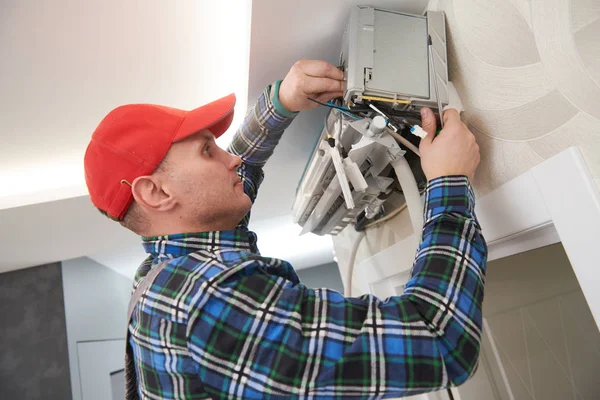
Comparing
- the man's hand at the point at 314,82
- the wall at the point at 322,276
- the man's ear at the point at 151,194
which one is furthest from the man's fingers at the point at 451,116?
the wall at the point at 322,276

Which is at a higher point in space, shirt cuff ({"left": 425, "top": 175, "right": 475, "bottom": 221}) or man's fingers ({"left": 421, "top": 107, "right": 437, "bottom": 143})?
man's fingers ({"left": 421, "top": 107, "right": 437, "bottom": 143})

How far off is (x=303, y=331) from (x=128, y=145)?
0.47m

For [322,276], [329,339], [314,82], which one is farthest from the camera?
[322,276]

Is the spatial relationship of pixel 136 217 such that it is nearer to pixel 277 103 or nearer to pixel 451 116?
pixel 277 103

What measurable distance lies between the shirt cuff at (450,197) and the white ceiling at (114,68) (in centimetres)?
45

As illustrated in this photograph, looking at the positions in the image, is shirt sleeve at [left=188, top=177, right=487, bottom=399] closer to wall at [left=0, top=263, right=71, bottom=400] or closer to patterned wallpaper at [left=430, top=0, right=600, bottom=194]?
patterned wallpaper at [left=430, top=0, right=600, bottom=194]

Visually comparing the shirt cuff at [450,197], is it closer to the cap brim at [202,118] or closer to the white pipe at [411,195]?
the white pipe at [411,195]

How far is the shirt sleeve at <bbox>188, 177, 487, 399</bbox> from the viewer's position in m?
0.53

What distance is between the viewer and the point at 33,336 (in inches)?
110

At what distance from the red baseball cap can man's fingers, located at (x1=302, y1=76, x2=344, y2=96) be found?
0.66 feet

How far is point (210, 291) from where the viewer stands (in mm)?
548

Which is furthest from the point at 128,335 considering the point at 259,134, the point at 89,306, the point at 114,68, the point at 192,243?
the point at 89,306

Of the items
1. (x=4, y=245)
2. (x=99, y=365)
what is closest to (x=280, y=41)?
(x=4, y=245)

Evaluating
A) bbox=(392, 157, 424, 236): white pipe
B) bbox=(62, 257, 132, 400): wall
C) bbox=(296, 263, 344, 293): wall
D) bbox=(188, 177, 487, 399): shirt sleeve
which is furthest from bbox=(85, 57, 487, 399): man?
bbox=(296, 263, 344, 293): wall
